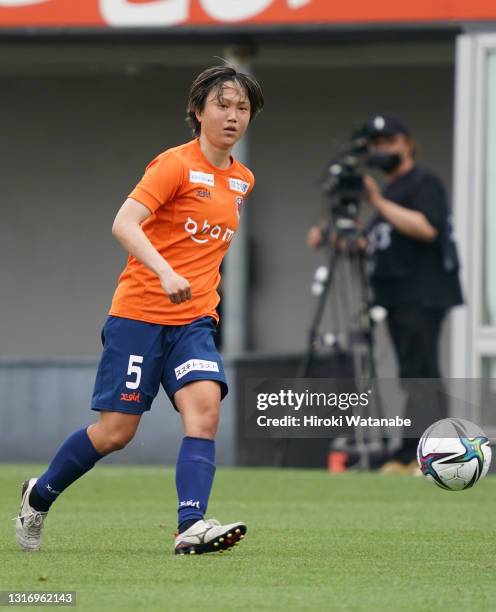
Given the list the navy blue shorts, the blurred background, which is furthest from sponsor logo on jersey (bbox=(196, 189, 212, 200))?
the blurred background

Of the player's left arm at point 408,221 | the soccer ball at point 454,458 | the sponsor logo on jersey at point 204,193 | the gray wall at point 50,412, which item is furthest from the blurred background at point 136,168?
the sponsor logo on jersey at point 204,193

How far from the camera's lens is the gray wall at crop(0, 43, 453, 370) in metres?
14.6

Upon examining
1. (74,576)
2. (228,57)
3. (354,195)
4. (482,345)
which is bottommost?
(74,576)

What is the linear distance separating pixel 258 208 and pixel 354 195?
3.80m

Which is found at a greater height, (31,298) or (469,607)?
(31,298)

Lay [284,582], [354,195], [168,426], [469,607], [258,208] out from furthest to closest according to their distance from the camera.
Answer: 1. [258,208]
2. [168,426]
3. [354,195]
4. [284,582]
5. [469,607]

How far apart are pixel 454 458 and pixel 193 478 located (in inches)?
42.4

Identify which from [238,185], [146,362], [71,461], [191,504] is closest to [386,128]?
[238,185]

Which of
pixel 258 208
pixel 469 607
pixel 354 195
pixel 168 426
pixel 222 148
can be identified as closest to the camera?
pixel 469 607

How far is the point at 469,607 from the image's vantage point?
4703 mm

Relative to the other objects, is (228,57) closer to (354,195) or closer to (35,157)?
(354,195)

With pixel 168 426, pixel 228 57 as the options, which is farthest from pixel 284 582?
pixel 228 57

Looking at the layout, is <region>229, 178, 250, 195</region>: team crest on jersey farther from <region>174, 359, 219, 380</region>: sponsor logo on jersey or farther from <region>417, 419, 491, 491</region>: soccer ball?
<region>417, 419, 491, 491</region>: soccer ball

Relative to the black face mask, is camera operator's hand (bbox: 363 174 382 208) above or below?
below
